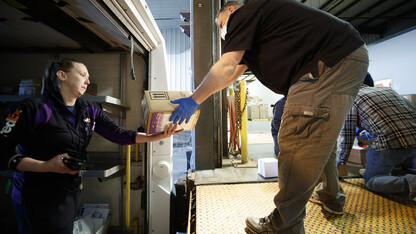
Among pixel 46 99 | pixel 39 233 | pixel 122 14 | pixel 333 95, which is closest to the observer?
pixel 333 95

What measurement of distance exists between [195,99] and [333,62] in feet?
2.96

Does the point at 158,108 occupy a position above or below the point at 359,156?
above

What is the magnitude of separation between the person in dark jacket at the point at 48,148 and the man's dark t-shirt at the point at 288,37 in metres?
0.90

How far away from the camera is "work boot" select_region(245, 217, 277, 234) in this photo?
1.22 m

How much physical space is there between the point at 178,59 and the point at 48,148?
22.8ft

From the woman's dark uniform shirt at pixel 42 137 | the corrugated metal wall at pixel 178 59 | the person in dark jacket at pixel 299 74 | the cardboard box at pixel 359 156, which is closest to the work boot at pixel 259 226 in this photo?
the person in dark jacket at pixel 299 74

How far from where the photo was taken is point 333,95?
1.04 m

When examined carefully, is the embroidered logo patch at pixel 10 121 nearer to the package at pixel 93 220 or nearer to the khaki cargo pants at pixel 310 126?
the package at pixel 93 220

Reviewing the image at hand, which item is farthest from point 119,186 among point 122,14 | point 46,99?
point 122,14

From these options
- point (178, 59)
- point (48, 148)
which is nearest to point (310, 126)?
point (48, 148)

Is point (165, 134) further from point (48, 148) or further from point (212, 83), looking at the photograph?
point (48, 148)

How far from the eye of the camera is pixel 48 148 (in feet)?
4.61

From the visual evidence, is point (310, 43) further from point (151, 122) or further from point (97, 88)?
point (97, 88)

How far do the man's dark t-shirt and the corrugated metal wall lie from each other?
6256 millimetres
